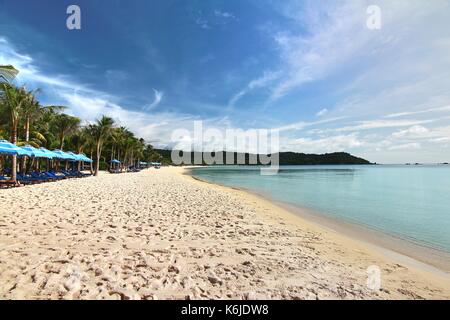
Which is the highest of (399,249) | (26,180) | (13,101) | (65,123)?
(65,123)

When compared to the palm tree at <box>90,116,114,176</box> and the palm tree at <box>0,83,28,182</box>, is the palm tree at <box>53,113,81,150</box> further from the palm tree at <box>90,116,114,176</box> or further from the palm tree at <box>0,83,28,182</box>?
the palm tree at <box>0,83,28,182</box>

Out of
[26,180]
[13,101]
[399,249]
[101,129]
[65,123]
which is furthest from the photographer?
[101,129]

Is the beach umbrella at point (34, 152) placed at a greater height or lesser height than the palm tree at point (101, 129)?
lesser

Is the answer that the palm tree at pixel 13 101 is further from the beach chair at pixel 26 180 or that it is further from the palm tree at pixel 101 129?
the palm tree at pixel 101 129

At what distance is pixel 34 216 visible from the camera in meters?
6.80

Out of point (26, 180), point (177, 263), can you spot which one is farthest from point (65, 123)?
point (177, 263)

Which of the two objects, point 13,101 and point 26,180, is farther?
point 26,180

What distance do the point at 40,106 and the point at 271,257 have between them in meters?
25.0

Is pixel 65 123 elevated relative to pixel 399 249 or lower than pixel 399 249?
elevated

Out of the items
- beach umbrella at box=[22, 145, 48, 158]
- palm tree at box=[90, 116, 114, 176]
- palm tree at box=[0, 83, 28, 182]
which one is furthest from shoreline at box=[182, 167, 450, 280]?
palm tree at box=[90, 116, 114, 176]

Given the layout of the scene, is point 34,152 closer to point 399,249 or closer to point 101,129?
point 101,129

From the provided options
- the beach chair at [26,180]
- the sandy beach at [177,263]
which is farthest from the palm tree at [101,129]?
the sandy beach at [177,263]
